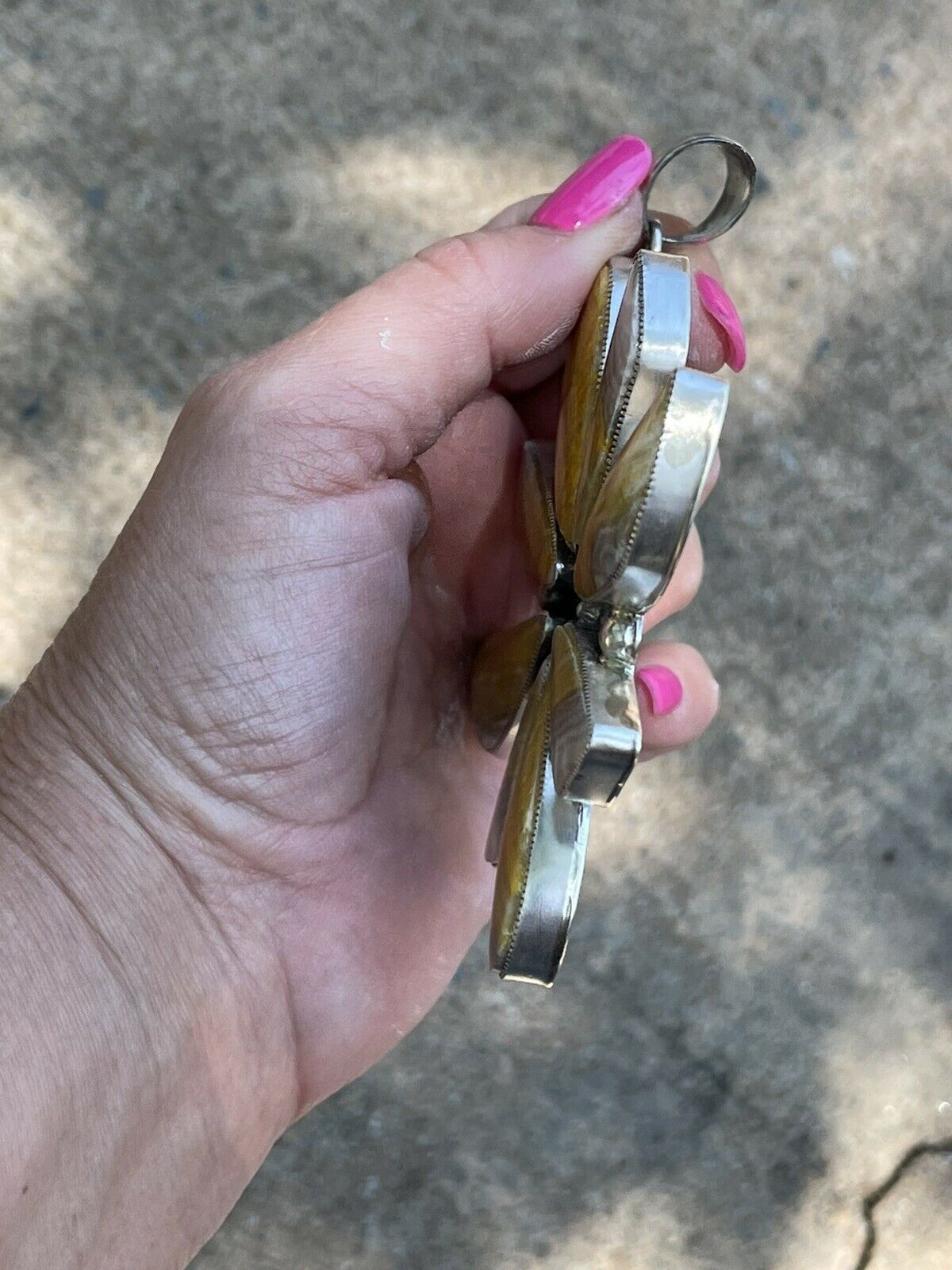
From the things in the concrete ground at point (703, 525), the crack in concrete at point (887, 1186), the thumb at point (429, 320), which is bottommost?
the crack in concrete at point (887, 1186)

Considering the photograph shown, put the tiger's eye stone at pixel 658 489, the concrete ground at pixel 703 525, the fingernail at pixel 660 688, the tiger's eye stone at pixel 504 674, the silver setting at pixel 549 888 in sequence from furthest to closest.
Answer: the concrete ground at pixel 703 525 < the fingernail at pixel 660 688 < the tiger's eye stone at pixel 504 674 < the silver setting at pixel 549 888 < the tiger's eye stone at pixel 658 489

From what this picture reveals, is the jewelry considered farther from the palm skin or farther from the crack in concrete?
the crack in concrete

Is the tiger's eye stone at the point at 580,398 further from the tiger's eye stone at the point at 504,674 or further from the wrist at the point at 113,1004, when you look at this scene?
the wrist at the point at 113,1004

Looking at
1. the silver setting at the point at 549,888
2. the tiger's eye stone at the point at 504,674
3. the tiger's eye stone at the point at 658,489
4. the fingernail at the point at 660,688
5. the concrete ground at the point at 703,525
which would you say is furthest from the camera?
the concrete ground at the point at 703,525

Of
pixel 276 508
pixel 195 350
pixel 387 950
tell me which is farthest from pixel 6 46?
pixel 387 950

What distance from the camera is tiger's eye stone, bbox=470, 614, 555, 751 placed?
108 cm

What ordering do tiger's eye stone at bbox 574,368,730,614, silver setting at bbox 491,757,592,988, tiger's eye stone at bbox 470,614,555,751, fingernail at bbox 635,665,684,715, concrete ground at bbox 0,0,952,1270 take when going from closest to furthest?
tiger's eye stone at bbox 574,368,730,614 < silver setting at bbox 491,757,592,988 < tiger's eye stone at bbox 470,614,555,751 < fingernail at bbox 635,665,684,715 < concrete ground at bbox 0,0,952,1270

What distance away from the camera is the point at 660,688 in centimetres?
128

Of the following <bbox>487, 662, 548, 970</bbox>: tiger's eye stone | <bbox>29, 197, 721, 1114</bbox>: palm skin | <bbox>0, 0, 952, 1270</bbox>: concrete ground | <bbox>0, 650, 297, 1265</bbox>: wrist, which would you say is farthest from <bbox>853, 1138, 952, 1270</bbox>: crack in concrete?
<bbox>487, 662, 548, 970</bbox>: tiger's eye stone

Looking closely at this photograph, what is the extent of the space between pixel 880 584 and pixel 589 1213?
98cm

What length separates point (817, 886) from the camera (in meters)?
1.71

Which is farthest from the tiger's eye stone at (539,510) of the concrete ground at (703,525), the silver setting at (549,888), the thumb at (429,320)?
the concrete ground at (703,525)

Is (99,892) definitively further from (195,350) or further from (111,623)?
(195,350)

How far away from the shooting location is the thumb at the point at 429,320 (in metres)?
1.11
